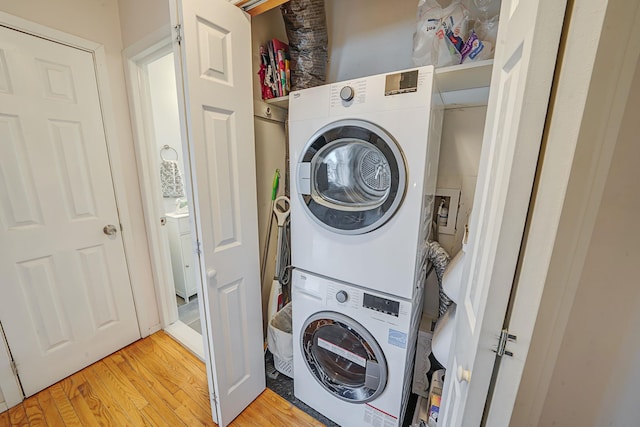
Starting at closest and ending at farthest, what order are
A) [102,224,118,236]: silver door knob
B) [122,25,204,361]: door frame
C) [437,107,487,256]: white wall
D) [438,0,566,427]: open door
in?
[438,0,566,427]: open door < [437,107,487,256]: white wall < [122,25,204,361]: door frame < [102,224,118,236]: silver door knob

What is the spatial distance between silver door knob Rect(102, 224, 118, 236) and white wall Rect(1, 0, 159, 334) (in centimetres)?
7

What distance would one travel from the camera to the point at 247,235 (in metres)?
1.24

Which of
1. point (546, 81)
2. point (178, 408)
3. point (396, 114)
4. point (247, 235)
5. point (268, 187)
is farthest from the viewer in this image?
point (268, 187)

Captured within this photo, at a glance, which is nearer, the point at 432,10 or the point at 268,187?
the point at 432,10

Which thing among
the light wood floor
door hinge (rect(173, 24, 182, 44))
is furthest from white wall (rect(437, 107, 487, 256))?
the light wood floor

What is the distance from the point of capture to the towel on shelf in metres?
2.35

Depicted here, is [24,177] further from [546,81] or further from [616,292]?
[616,292]

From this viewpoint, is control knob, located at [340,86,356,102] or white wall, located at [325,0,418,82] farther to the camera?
white wall, located at [325,0,418,82]

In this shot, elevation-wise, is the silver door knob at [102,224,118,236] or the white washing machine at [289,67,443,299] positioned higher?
the white washing machine at [289,67,443,299]

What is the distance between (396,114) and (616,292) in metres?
0.73

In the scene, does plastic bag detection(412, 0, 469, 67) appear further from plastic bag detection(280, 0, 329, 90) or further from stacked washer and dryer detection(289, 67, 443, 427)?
plastic bag detection(280, 0, 329, 90)

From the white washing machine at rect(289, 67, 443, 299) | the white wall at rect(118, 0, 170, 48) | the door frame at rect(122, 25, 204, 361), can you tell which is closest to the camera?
the white washing machine at rect(289, 67, 443, 299)

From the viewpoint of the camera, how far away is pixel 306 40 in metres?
1.29

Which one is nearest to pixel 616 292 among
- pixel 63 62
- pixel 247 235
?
pixel 247 235
